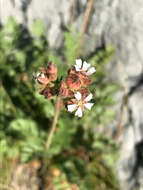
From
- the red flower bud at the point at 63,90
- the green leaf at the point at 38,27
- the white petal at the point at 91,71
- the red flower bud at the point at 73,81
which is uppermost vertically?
the green leaf at the point at 38,27

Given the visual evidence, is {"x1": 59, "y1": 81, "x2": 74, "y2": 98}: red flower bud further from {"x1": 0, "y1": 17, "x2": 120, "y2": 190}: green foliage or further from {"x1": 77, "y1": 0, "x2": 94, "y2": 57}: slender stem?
{"x1": 77, "y1": 0, "x2": 94, "y2": 57}: slender stem

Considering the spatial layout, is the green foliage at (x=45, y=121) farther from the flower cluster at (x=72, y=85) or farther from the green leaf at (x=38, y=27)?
the flower cluster at (x=72, y=85)

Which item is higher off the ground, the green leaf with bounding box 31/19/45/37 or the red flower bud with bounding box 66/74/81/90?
the green leaf with bounding box 31/19/45/37

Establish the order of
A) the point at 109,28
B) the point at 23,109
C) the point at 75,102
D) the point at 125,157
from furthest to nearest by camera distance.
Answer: the point at 125,157, the point at 23,109, the point at 109,28, the point at 75,102

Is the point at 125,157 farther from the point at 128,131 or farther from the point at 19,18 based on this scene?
the point at 19,18

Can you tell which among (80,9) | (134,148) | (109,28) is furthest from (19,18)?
(134,148)

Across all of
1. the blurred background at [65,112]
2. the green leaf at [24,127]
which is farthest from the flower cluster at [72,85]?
the green leaf at [24,127]

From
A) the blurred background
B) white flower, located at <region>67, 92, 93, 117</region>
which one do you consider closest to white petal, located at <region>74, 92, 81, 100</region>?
white flower, located at <region>67, 92, 93, 117</region>
